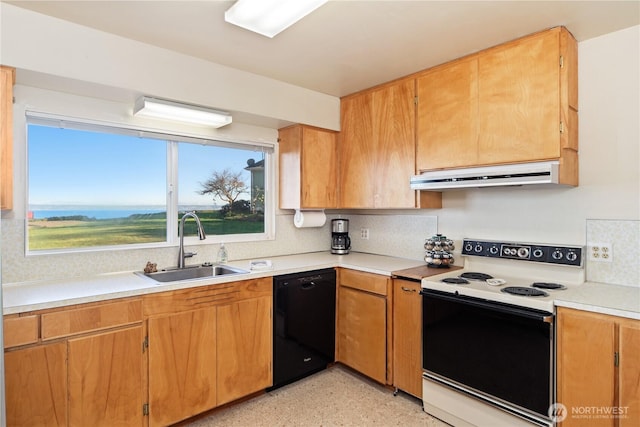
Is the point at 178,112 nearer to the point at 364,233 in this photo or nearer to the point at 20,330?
the point at 20,330

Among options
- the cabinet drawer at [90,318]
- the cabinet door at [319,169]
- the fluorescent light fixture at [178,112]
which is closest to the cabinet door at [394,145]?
the cabinet door at [319,169]

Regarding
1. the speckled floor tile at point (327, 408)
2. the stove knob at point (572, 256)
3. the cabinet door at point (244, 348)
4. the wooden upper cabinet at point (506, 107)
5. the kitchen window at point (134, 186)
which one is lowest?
the speckled floor tile at point (327, 408)

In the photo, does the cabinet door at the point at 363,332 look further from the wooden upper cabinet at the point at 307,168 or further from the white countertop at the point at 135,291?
the wooden upper cabinet at the point at 307,168

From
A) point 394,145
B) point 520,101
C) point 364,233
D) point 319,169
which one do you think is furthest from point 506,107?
point 364,233

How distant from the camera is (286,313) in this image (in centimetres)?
257

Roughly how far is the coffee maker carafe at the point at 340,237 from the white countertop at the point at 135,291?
0.75m

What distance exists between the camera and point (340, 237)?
3.46m

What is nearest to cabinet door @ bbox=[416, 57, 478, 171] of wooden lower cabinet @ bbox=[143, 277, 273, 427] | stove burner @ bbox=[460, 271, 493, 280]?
stove burner @ bbox=[460, 271, 493, 280]

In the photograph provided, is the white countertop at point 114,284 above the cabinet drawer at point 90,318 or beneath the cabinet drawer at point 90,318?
above

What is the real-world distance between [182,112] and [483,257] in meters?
2.33

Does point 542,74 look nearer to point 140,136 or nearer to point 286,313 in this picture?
point 286,313

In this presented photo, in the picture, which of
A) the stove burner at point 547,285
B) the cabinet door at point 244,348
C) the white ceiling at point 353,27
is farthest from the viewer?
the cabinet door at point 244,348

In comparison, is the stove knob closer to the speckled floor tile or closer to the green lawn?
the speckled floor tile

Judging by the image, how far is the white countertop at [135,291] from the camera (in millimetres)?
1653
